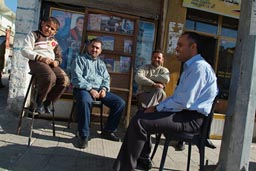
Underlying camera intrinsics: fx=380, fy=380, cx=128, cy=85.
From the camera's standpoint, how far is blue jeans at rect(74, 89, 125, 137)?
5.36 metres

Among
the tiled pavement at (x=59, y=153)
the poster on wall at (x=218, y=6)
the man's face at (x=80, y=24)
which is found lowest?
the tiled pavement at (x=59, y=153)

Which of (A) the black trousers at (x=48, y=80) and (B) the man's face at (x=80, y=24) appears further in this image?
(B) the man's face at (x=80, y=24)

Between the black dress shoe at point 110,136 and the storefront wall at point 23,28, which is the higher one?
the storefront wall at point 23,28

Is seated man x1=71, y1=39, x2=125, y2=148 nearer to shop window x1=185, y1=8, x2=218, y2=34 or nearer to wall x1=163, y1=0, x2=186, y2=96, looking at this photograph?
wall x1=163, y1=0, x2=186, y2=96

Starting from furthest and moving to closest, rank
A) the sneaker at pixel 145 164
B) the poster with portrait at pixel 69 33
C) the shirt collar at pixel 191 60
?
the poster with portrait at pixel 69 33 < the sneaker at pixel 145 164 < the shirt collar at pixel 191 60

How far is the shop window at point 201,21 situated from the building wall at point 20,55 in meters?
3.12

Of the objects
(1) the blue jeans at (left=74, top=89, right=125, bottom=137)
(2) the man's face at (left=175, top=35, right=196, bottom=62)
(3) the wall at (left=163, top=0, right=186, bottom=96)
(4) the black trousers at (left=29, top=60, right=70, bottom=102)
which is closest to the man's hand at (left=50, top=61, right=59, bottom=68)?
(4) the black trousers at (left=29, top=60, right=70, bottom=102)

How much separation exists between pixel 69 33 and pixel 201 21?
2.81 m

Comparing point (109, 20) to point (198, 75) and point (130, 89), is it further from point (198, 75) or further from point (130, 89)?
point (198, 75)

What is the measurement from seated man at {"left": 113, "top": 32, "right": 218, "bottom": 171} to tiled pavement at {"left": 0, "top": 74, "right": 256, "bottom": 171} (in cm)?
73

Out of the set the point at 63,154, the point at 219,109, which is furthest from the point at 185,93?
the point at 219,109

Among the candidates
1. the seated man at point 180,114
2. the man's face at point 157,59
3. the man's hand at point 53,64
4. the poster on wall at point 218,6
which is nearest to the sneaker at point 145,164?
the seated man at point 180,114

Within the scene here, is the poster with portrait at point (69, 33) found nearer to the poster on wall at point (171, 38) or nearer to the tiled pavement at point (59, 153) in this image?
the tiled pavement at point (59, 153)

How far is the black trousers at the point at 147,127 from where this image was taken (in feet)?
12.8
